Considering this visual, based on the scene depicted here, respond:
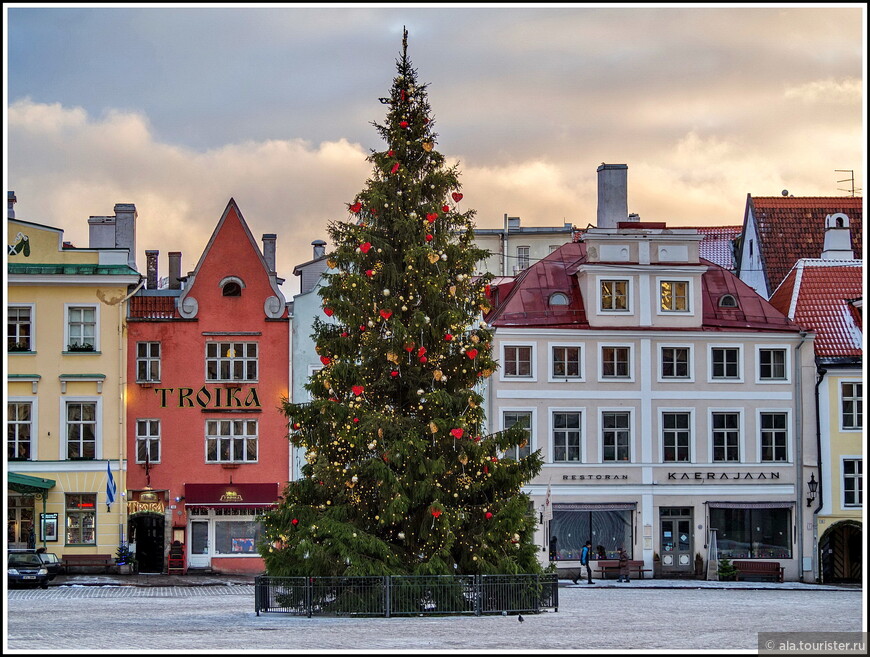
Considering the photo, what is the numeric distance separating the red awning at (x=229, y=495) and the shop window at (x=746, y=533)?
14.9 meters

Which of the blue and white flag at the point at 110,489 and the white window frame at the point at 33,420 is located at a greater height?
the white window frame at the point at 33,420

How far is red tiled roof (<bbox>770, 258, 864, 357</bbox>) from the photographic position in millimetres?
51969

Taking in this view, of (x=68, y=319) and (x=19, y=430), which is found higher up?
(x=68, y=319)

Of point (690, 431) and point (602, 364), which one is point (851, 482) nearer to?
point (690, 431)

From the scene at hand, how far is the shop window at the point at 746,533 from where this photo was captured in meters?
50.4

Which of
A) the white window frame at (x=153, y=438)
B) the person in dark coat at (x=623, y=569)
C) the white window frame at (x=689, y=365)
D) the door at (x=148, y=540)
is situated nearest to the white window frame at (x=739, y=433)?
the white window frame at (x=689, y=365)

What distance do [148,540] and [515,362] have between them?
527 inches

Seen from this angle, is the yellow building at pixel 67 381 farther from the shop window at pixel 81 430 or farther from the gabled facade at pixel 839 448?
the gabled facade at pixel 839 448

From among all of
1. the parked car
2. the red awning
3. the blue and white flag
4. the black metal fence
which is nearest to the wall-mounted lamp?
the red awning

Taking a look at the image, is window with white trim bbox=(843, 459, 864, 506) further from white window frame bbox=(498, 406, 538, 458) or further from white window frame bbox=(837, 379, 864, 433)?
white window frame bbox=(498, 406, 538, 458)

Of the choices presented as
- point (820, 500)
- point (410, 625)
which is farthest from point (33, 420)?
point (410, 625)

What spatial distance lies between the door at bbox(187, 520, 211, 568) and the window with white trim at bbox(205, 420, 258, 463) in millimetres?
2149

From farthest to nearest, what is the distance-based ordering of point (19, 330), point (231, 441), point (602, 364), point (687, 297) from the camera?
1. point (687, 297)
2. point (602, 364)
3. point (231, 441)
4. point (19, 330)

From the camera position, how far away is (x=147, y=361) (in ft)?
163
